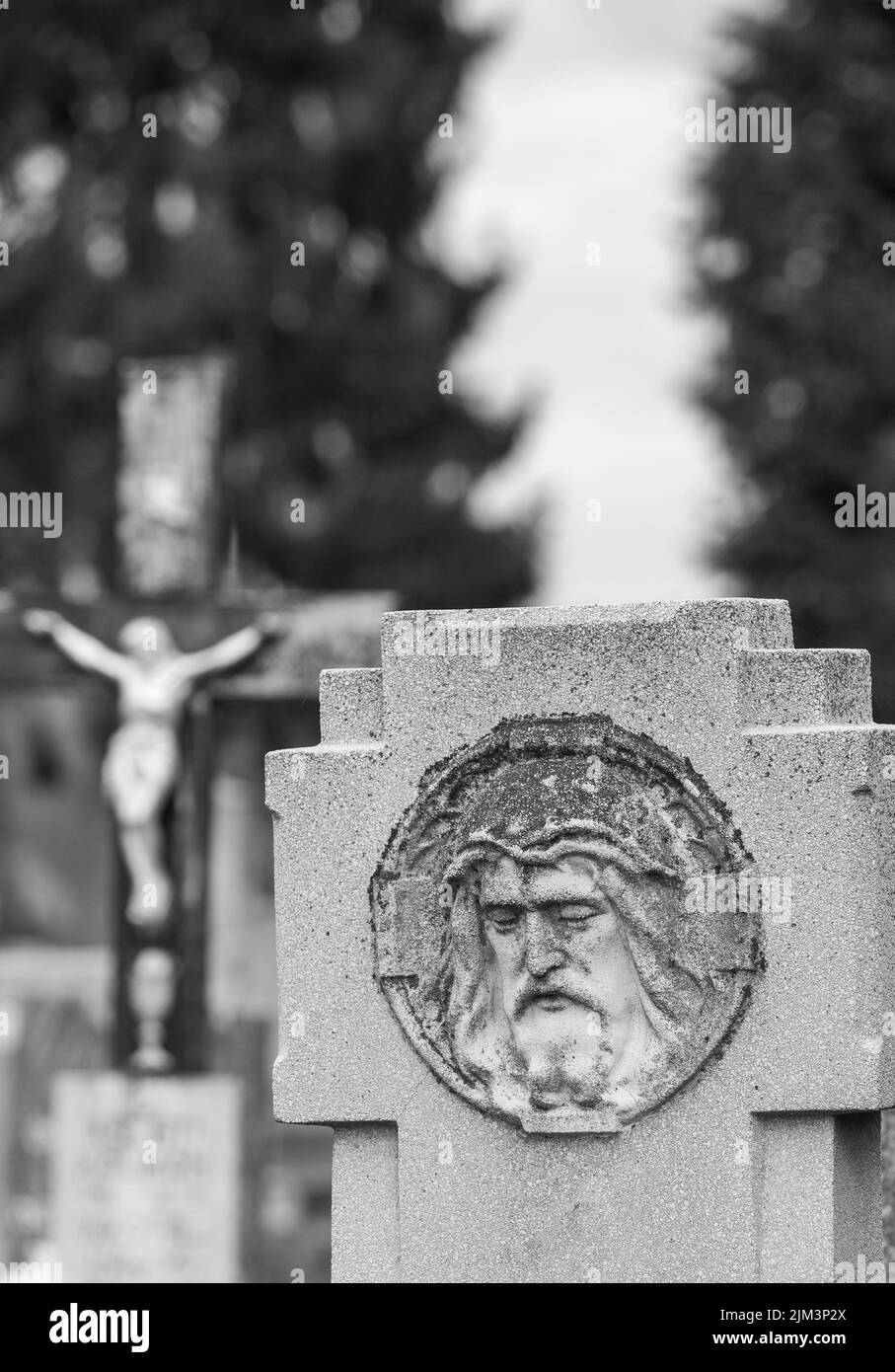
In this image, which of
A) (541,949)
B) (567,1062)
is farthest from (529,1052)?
(541,949)

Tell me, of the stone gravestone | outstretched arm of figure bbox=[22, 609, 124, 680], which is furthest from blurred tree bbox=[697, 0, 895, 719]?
the stone gravestone

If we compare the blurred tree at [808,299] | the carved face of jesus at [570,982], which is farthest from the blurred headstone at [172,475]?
the blurred tree at [808,299]

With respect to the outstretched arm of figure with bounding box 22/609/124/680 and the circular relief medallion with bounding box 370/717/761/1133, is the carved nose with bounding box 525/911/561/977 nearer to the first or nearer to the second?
the circular relief medallion with bounding box 370/717/761/1133

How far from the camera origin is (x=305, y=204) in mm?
22828

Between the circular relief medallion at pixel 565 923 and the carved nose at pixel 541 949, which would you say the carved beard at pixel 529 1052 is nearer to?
the circular relief medallion at pixel 565 923

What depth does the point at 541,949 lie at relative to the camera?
4.82 metres

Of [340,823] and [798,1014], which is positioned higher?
[340,823]

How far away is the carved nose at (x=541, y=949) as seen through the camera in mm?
4816

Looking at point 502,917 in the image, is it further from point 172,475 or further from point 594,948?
point 172,475

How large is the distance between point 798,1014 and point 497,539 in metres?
17.3

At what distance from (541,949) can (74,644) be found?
6468 mm

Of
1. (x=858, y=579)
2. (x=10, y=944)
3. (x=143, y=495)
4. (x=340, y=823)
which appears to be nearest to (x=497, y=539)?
(x=858, y=579)
